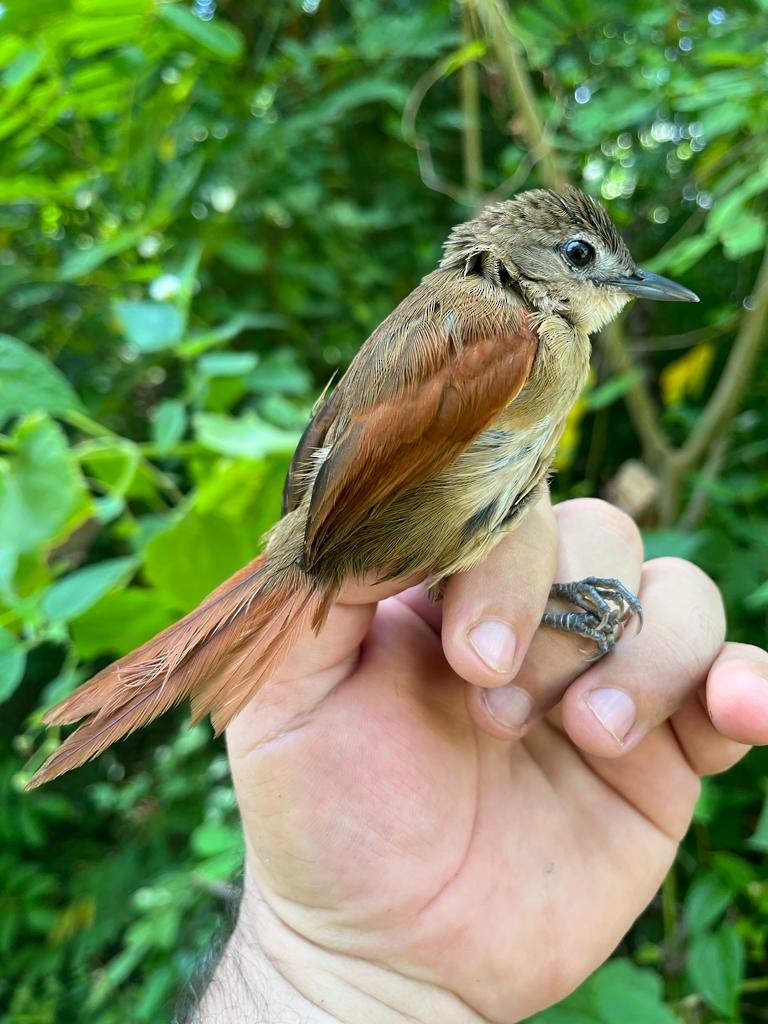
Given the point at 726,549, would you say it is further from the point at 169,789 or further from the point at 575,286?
the point at 169,789

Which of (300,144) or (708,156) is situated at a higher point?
(300,144)

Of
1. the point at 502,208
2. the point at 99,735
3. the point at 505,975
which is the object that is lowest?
the point at 505,975

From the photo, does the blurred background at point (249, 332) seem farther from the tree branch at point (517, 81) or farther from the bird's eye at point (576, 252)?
the bird's eye at point (576, 252)

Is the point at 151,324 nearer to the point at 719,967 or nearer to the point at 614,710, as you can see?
the point at 614,710

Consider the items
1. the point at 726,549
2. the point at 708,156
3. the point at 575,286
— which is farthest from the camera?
the point at 708,156

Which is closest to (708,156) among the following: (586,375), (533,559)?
(586,375)

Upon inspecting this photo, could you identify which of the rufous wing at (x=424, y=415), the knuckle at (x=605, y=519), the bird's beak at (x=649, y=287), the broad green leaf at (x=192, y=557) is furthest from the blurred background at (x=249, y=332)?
the rufous wing at (x=424, y=415)

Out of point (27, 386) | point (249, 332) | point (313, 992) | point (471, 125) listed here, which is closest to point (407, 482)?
point (27, 386)
